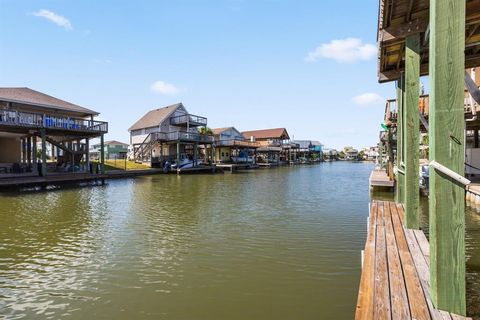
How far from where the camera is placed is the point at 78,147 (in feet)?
94.7

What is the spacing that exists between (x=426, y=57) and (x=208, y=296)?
Answer: 6.61 metres

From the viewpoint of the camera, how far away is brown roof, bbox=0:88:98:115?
23603mm

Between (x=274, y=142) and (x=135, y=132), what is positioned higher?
(x=135, y=132)

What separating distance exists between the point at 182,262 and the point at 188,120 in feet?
121

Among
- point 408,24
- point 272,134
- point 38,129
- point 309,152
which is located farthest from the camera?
point 309,152

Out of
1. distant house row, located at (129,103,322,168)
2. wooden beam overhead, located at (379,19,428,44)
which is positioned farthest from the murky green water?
distant house row, located at (129,103,322,168)

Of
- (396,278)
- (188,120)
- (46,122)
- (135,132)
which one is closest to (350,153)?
(188,120)

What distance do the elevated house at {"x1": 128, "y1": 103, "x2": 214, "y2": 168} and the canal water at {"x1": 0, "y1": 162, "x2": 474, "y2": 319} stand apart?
24687 millimetres

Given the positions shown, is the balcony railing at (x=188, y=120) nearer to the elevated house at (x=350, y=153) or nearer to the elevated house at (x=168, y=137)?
the elevated house at (x=168, y=137)

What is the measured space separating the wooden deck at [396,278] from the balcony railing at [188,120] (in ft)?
128

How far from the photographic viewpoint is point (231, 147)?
52688 mm

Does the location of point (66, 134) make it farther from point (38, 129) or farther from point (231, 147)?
point (231, 147)

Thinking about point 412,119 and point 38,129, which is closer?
point 412,119

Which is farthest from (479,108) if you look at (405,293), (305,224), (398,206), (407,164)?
(405,293)
